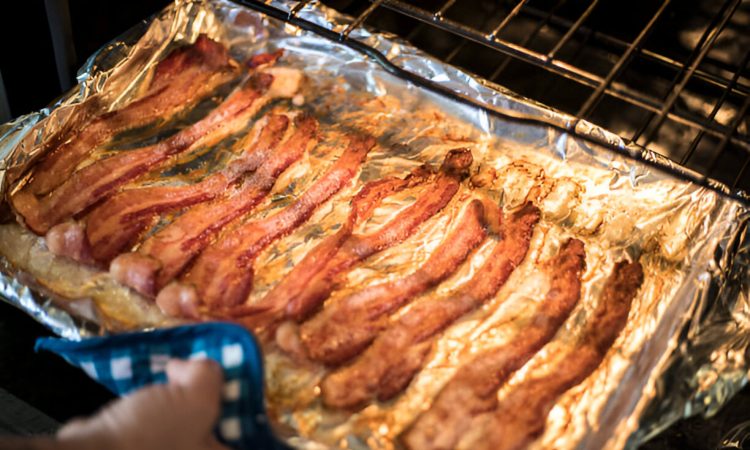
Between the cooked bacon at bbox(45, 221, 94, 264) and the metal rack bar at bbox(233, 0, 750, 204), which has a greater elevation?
the metal rack bar at bbox(233, 0, 750, 204)

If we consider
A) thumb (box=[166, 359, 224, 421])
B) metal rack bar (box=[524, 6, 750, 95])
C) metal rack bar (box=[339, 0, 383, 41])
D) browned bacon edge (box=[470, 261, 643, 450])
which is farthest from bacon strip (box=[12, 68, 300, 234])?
browned bacon edge (box=[470, 261, 643, 450])

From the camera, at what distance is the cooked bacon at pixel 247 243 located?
196 cm

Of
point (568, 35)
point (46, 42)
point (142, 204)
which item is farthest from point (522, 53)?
point (46, 42)

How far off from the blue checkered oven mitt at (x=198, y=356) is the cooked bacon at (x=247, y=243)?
31 centimetres

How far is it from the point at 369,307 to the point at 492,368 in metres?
0.37

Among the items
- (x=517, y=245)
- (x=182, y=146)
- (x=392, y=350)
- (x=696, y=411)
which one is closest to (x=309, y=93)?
(x=182, y=146)

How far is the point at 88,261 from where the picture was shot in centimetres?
201

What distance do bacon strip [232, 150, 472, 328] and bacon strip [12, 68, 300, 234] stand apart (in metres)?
0.65

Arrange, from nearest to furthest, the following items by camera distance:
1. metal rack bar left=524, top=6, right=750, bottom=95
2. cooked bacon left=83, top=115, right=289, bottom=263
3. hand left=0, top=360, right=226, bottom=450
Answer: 1. hand left=0, top=360, right=226, bottom=450
2. cooked bacon left=83, top=115, right=289, bottom=263
3. metal rack bar left=524, top=6, right=750, bottom=95

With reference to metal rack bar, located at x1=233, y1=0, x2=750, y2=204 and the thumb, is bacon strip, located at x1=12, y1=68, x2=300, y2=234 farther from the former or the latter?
the thumb

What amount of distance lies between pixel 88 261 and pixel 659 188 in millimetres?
1735

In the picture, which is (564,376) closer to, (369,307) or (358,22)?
(369,307)

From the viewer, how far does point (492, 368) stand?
71.4 inches

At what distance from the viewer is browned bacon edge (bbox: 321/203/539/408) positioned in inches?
69.6
